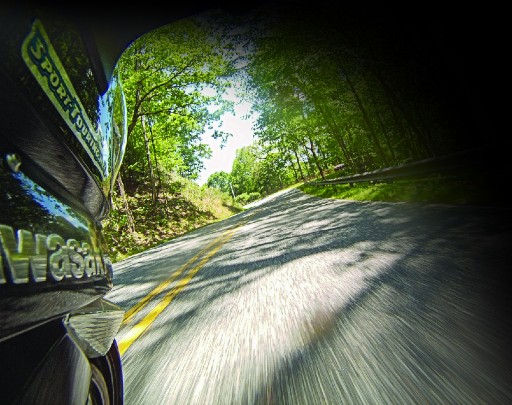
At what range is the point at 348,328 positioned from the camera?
70.3 inches

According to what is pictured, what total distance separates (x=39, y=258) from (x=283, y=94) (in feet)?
67.7

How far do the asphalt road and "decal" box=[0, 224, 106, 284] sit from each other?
3.30 feet

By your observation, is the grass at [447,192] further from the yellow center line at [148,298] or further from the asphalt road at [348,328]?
the yellow center line at [148,298]

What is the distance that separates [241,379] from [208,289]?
2.01 meters

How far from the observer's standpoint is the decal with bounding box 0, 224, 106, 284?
56 cm

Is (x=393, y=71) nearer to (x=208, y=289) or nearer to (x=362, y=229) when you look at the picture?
(x=362, y=229)

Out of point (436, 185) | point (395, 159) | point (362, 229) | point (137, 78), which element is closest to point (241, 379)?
point (362, 229)

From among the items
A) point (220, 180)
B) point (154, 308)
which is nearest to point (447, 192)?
point (154, 308)

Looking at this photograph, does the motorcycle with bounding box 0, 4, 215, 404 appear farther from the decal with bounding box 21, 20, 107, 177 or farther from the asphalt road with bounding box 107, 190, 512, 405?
the asphalt road with bounding box 107, 190, 512, 405

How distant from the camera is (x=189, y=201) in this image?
2627 centimetres

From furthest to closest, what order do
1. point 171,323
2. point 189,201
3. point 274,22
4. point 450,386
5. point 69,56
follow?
point 189,201 < point 274,22 < point 171,323 < point 450,386 < point 69,56

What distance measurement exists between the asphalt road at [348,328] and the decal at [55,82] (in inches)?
51.3

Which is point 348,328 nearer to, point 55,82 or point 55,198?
point 55,198

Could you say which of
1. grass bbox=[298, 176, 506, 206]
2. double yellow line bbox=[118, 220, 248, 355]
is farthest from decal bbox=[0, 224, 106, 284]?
grass bbox=[298, 176, 506, 206]
